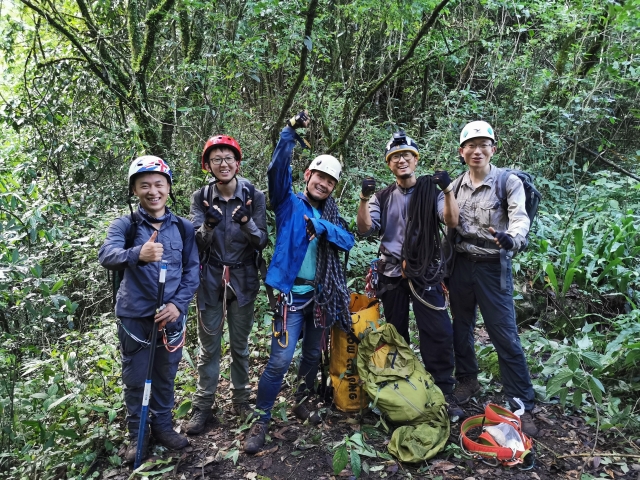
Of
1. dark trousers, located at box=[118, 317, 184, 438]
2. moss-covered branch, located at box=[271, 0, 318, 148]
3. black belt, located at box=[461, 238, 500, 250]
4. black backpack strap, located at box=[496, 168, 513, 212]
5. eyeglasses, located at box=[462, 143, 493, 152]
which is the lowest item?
dark trousers, located at box=[118, 317, 184, 438]

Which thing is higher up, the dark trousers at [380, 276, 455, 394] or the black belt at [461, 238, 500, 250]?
the black belt at [461, 238, 500, 250]

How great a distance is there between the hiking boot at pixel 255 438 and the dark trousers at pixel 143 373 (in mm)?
653

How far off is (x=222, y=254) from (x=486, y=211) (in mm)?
2325

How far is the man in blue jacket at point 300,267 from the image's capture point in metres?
3.41

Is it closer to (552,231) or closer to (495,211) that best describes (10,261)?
(495,211)

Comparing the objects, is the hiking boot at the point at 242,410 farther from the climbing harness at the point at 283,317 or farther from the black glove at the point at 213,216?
the black glove at the point at 213,216

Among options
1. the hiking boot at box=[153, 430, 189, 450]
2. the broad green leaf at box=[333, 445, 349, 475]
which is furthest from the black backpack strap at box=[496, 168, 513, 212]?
the hiking boot at box=[153, 430, 189, 450]

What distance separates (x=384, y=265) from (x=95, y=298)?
4.64 m

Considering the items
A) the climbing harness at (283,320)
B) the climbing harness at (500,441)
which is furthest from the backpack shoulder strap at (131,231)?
the climbing harness at (500,441)

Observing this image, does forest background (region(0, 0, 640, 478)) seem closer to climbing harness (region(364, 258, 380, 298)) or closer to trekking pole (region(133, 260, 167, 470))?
trekking pole (region(133, 260, 167, 470))

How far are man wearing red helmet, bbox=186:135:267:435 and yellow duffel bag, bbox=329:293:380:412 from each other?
2.82 feet

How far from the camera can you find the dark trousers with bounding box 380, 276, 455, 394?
12.3 feet

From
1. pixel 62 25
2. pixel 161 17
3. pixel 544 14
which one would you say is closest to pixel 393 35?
pixel 544 14

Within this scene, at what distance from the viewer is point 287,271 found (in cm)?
343
